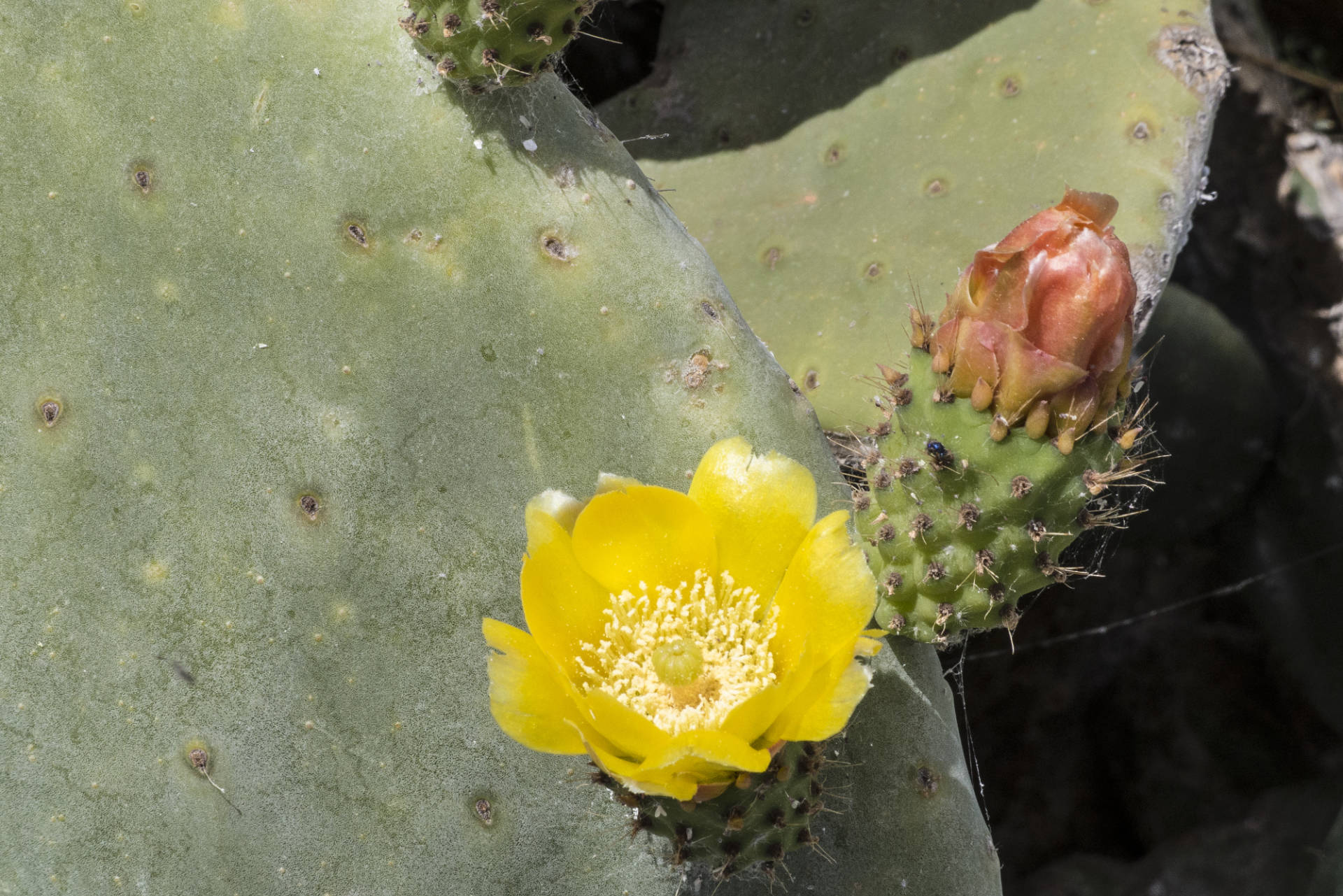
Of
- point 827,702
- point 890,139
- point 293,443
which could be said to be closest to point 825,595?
point 827,702

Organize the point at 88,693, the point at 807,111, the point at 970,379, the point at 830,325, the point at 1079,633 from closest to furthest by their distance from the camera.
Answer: the point at 970,379, the point at 88,693, the point at 830,325, the point at 807,111, the point at 1079,633

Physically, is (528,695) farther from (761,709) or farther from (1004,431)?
(1004,431)

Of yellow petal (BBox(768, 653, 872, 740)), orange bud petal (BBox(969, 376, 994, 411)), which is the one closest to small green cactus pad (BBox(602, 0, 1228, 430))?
orange bud petal (BBox(969, 376, 994, 411))

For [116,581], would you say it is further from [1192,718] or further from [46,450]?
[1192,718]

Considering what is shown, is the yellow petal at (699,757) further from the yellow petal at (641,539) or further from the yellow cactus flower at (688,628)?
the yellow petal at (641,539)

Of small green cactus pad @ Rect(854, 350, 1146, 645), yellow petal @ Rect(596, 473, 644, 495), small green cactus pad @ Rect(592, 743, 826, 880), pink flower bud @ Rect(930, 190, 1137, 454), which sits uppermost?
pink flower bud @ Rect(930, 190, 1137, 454)

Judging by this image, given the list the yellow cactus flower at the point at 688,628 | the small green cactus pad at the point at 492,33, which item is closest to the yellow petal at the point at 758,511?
the yellow cactus flower at the point at 688,628

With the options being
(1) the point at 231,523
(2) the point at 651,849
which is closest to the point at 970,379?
(2) the point at 651,849

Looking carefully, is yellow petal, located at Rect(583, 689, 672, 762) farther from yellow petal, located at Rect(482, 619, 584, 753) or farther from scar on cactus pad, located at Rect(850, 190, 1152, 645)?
scar on cactus pad, located at Rect(850, 190, 1152, 645)
